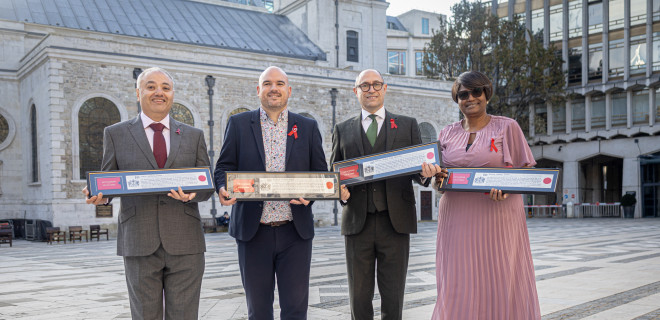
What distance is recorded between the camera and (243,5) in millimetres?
35844

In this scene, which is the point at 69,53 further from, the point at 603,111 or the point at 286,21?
the point at 603,111

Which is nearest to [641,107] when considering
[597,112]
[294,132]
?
[597,112]

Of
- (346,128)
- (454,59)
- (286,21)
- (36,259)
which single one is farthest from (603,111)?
(346,128)

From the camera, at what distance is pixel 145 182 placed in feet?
11.4

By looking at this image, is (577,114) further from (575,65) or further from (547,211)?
(547,211)

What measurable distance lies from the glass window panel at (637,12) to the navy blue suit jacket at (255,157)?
38.8 meters

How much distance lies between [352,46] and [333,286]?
93.1ft

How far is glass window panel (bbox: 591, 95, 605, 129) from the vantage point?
37781 millimetres

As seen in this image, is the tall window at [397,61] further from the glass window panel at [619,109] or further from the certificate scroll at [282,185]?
the certificate scroll at [282,185]

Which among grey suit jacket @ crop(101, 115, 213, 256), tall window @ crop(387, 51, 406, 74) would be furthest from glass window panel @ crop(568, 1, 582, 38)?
grey suit jacket @ crop(101, 115, 213, 256)

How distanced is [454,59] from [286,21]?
11452 mm

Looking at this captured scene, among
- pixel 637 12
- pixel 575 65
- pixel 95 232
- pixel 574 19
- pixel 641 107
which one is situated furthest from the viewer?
pixel 574 19

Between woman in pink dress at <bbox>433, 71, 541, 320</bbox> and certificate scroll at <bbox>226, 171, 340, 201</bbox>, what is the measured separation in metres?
0.95

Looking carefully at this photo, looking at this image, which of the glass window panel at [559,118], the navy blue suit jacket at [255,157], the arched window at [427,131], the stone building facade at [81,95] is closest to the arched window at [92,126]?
the stone building facade at [81,95]
